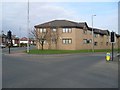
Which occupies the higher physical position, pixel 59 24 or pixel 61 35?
pixel 59 24

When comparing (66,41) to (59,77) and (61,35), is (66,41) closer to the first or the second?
(61,35)

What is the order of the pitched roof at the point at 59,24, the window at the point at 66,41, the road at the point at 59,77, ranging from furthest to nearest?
the pitched roof at the point at 59,24 → the window at the point at 66,41 → the road at the point at 59,77

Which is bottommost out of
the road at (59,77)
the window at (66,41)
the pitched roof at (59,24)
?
the road at (59,77)

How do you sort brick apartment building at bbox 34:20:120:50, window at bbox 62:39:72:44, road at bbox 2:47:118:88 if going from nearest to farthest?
road at bbox 2:47:118:88 < brick apartment building at bbox 34:20:120:50 < window at bbox 62:39:72:44

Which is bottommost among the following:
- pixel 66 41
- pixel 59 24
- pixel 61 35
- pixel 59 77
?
pixel 59 77

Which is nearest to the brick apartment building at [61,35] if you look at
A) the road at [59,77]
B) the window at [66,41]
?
the window at [66,41]

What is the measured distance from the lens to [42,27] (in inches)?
2549

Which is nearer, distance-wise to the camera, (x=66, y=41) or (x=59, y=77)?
(x=59, y=77)

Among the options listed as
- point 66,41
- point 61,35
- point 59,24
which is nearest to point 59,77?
point 66,41

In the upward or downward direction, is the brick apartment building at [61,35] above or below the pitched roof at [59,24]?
below

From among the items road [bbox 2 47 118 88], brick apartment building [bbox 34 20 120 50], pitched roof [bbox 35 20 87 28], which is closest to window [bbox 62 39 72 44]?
brick apartment building [bbox 34 20 120 50]

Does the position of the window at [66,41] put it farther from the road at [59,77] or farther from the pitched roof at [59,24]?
the road at [59,77]

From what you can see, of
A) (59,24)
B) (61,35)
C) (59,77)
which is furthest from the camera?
(59,24)

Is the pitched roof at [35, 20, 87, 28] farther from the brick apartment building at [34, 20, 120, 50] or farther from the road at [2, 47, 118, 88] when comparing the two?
the road at [2, 47, 118, 88]
